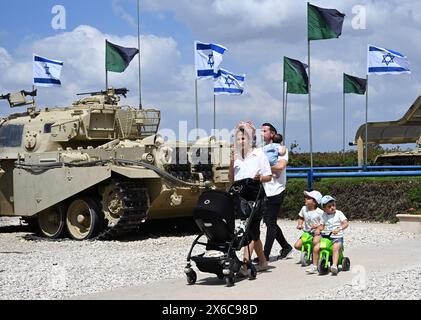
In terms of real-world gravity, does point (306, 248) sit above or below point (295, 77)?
below

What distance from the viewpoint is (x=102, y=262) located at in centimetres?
1073

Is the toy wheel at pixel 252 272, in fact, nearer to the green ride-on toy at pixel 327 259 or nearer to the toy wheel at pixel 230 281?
the toy wheel at pixel 230 281

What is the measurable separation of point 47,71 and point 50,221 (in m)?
7.55

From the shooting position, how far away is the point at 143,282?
28.8 feet

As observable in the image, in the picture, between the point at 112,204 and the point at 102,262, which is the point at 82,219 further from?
the point at 102,262

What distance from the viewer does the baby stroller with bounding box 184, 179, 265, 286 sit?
27.0 ft

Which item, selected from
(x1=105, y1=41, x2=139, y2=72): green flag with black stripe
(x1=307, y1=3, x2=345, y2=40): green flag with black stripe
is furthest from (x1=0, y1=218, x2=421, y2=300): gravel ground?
(x1=105, y1=41, x2=139, y2=72): green flag with black stripe

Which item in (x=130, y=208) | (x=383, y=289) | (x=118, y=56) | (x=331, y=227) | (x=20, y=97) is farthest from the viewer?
(x=118, y=56)

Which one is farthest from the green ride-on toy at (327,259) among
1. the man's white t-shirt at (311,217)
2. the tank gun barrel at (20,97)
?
the tank gun barrel at (20,97)

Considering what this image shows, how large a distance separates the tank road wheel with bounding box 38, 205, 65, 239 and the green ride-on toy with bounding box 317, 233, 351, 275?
7494mm

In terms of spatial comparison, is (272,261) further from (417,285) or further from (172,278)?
(417,285)

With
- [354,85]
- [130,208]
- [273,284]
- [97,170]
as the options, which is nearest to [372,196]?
[130,208]
